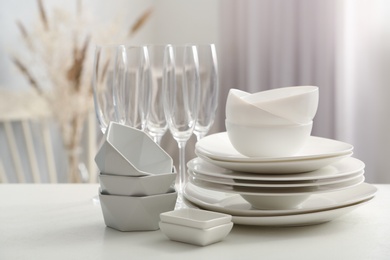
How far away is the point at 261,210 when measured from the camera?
3.21 feet

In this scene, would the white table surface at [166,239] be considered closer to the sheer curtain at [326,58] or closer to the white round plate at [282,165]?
the white round plate at [282,165]

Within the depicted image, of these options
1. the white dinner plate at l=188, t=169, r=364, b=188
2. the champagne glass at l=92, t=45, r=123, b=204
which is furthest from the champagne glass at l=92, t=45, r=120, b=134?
the white dinner plate at l=188, t=169, r=364, b=188

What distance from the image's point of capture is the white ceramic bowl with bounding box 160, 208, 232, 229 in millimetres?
897

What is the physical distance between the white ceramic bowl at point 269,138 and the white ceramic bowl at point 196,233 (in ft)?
0.44

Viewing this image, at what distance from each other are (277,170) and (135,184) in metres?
0.19

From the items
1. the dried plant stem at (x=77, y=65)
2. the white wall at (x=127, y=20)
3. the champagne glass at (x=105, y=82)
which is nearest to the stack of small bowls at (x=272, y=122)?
the champagne glass at (x=105, y=82)

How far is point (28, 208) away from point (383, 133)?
203 cm

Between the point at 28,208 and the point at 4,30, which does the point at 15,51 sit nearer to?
the point at 4,30

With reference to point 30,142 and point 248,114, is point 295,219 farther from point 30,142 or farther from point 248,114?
point 30,142

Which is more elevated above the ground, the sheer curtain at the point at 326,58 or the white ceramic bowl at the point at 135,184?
the white ceramic bowl at the point at 135,184

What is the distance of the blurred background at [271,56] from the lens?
2.90 meters

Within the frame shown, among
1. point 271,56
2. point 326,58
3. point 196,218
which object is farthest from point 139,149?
point 271,56

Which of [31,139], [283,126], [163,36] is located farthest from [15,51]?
[283,126]

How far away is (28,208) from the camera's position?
3.81 feet
